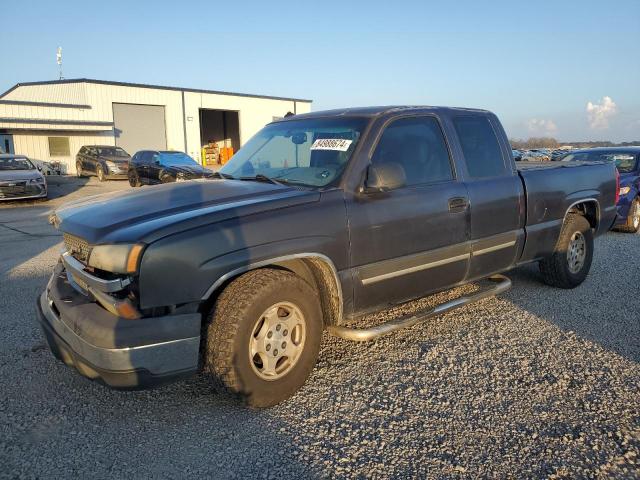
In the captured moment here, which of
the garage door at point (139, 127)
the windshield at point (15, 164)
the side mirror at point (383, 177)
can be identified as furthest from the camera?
the garage door at point (139, 127)

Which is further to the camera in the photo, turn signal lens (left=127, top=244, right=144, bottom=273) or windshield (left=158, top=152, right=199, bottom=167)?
windshield (left=158, top=152, right=199, bottom=167)

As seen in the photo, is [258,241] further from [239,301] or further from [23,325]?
[23,325]

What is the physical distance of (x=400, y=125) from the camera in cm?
383

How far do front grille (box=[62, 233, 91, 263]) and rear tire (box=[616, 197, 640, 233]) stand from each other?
9.46 meters

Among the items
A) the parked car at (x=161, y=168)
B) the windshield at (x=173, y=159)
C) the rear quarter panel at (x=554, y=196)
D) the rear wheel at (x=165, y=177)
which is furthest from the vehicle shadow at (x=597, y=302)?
the windshield at (x=173, y=159)

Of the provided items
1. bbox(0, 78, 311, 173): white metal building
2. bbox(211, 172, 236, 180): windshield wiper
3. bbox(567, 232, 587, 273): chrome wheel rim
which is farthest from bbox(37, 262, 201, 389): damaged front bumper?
bbox(0, 78, 311, 173): white metal building

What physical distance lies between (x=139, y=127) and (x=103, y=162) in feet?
27.5

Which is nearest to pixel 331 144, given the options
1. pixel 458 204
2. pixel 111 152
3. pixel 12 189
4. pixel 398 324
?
pixel 458 204

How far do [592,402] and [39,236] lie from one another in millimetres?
9689

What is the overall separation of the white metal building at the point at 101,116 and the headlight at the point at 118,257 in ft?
91.1

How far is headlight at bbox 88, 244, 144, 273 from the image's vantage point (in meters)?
2.55

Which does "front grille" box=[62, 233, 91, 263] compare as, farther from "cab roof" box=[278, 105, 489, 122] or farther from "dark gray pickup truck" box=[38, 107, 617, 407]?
"cab roof" box=[278, 105, 489, 122]

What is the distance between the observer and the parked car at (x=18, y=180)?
14.7 m

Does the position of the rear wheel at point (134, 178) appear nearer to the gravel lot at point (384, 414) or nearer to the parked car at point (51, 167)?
the parked car at point (51, 167)
